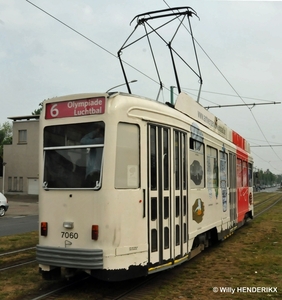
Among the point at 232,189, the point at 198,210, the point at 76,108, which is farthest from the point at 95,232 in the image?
the point at 232,189

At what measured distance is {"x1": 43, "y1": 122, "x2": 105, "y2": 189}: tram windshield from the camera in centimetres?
618

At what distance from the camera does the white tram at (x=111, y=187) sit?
602cm

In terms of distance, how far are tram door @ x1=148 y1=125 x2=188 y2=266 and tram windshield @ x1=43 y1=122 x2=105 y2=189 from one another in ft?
2.98

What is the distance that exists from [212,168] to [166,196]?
3244 millimetres

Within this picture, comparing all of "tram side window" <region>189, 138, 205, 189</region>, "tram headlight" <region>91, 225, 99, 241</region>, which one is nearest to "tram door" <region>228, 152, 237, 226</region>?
"tram side window" <region>189, 138, 205, 189</region>

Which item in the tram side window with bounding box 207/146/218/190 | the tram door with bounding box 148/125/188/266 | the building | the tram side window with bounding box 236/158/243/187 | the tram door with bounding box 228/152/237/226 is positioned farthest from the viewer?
the building

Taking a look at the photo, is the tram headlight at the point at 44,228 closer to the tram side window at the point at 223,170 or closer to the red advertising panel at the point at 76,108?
the red advertising panel at the point at 76,108

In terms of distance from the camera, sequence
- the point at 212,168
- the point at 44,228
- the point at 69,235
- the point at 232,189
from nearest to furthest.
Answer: the point at 69,235 < the point at 44,228 < the point at 212,168 < the point at 232,189

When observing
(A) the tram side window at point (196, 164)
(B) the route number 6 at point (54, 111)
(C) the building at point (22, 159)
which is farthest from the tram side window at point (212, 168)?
(C) the building at point (22, 159)

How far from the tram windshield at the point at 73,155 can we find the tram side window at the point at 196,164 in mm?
2447

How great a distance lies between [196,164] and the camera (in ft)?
27.8

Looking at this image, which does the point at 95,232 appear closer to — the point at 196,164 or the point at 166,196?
the point at 166,196

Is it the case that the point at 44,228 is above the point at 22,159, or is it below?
below

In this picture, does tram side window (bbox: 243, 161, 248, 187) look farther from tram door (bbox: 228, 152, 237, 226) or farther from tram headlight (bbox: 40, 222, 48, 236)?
tram headlight (bbox: 40, 222, 48, 236)
